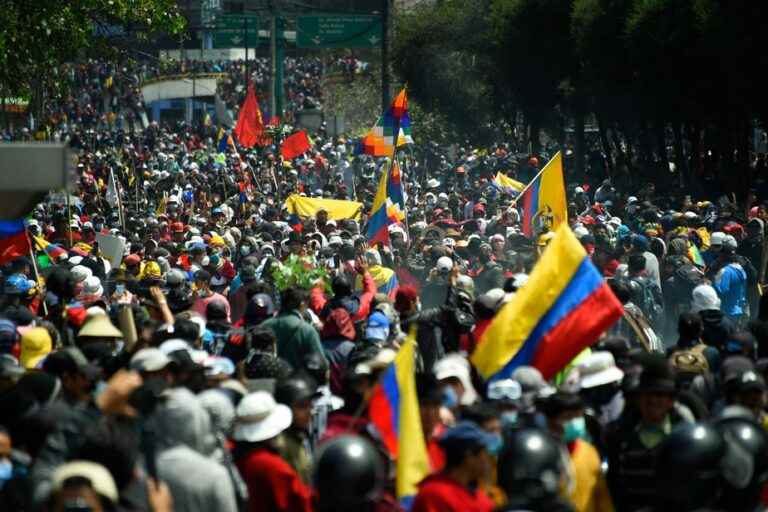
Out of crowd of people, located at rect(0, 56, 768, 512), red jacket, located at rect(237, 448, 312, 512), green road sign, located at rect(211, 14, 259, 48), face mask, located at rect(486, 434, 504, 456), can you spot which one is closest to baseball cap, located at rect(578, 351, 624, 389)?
crowd of people, located at rect(0, 56, 768, 512)

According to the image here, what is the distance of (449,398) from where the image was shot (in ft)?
26.0

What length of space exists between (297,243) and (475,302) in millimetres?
6201

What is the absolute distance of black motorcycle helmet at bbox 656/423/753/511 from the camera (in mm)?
6281

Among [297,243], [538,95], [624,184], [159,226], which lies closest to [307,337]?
[297,243]

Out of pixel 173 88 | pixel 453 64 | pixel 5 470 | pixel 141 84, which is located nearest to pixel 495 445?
pixel 5 470

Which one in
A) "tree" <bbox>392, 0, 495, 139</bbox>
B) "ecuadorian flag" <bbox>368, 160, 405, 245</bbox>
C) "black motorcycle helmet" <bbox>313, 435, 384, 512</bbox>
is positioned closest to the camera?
"black motorcycle helmet" <bbox>313, 435, 384, 512</bbox>

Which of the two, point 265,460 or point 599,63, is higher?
point 265,460

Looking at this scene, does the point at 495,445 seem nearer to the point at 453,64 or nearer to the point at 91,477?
the point at 91,477

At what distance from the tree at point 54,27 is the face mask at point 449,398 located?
1110 centimetres

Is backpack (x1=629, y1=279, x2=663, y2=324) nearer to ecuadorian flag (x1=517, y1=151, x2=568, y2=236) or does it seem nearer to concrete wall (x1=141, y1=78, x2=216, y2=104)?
ecuadorian flag (x1=517, y1=151, x2=568, y2=236)

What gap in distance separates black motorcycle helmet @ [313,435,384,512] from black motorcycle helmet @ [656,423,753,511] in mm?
1029

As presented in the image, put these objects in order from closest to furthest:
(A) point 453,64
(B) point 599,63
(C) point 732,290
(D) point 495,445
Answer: (D) point 495,445
(C) point 732,290
(B) point 599,63
(A) point 453,64

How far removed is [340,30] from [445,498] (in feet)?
150

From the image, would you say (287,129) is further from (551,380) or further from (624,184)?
(551,380)
